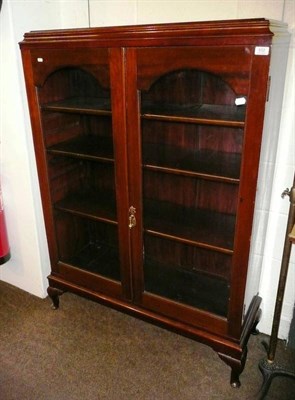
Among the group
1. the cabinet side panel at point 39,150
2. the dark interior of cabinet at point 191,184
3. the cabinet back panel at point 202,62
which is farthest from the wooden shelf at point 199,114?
the cabinet side panel at point 39,150

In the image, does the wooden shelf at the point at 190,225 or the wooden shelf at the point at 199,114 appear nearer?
the wooden shelf at the point at 199,114

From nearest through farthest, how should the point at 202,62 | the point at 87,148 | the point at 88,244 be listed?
the point at 202,62
the point at 87,148
the point at 88,244

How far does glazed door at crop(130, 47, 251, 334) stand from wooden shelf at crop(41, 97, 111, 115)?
0.22 meters

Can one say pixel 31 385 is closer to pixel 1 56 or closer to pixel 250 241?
pixel 250 241

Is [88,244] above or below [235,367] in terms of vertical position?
above

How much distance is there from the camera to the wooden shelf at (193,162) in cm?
146

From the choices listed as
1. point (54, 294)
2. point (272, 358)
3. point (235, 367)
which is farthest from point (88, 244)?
point (272, 358)

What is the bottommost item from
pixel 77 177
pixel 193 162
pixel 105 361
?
pixel 105 361

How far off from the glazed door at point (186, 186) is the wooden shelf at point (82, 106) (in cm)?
22

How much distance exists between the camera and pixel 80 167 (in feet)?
→ 6.84

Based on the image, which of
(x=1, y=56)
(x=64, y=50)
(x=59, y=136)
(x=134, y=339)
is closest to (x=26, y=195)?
(x=59, y=136)

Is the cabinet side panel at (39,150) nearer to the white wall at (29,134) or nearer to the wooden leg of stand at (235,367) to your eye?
the white wall at (29,134)

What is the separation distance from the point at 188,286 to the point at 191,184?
0.57 metres

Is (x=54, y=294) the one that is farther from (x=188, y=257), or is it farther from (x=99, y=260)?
(x=188, y=257)
